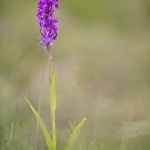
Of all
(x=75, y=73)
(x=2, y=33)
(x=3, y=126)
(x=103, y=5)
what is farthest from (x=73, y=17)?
(x=3, y=126)

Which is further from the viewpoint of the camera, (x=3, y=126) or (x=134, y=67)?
(x=3, y=126)

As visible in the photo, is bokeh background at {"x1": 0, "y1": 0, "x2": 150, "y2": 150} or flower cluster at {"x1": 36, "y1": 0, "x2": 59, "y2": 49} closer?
flower cluster at {"x1": 36, "y1": 0, "x2": 59, "y2": 49}

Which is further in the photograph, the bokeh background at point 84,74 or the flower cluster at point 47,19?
the bokeh background at point 84,74

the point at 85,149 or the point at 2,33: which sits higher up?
the point at 2,33

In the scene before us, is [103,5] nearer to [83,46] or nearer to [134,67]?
[83,46]
